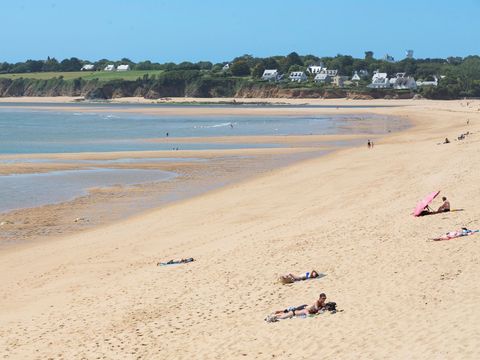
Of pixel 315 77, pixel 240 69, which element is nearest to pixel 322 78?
pixel 315 77

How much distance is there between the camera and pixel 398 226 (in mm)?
16719

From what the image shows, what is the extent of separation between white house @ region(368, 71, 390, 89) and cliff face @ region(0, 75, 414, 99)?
1007 cm

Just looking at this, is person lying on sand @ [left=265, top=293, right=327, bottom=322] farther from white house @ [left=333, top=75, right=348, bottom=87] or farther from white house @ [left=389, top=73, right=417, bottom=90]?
white house @ [left=333, top=75, right=348, bottom=87]

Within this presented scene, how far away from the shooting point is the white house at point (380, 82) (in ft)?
511

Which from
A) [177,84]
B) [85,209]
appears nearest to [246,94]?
[177,84]

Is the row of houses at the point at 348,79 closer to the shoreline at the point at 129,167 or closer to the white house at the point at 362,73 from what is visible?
the white house at the point at 362,73

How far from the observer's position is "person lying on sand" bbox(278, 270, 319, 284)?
42.8 ft

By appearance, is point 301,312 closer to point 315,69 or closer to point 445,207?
point 445,207

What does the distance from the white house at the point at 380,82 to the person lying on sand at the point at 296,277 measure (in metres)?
143

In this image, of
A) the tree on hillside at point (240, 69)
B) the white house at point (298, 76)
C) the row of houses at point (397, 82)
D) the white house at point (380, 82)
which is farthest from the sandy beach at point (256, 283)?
the tree on hillside at point (240, 69)

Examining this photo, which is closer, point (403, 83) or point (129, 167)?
point (129, 167)

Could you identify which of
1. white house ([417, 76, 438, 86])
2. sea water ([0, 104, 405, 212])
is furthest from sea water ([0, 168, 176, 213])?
white house ([417, 76, 438, 86])

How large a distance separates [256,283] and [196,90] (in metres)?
151

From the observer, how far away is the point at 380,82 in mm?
160125
